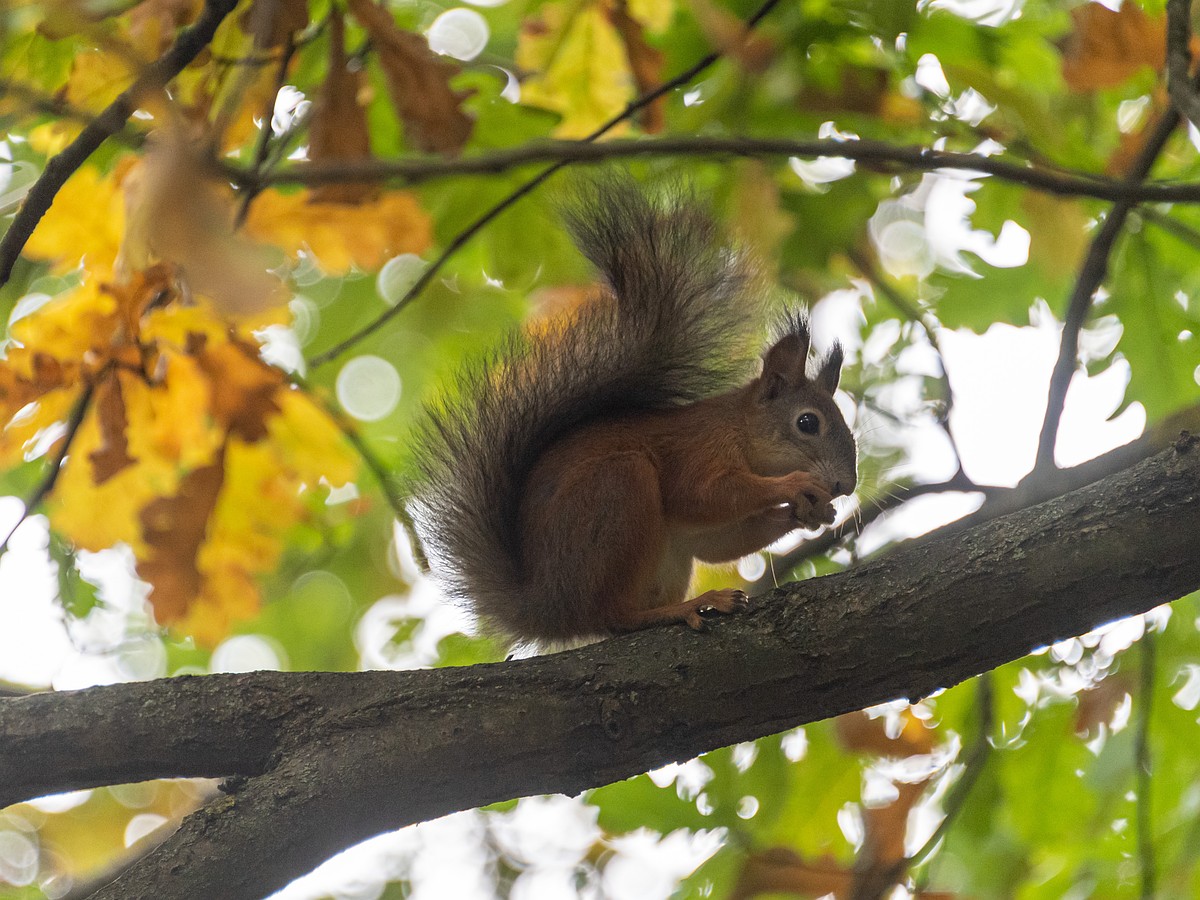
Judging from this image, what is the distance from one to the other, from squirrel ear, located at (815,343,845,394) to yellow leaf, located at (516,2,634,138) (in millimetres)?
998

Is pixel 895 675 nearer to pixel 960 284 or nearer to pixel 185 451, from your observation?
pixel 960 284

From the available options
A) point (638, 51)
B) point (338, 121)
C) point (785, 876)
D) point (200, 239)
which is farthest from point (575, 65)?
point (200, 239)

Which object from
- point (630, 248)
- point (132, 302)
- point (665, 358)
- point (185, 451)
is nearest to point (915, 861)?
point (665, 358)

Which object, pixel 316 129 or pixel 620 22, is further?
pixel 620 22

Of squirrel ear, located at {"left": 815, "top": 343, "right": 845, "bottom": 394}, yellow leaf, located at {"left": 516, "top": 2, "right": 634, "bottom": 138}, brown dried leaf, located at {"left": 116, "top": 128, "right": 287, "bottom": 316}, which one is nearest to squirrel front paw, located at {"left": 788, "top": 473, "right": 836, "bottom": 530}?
squirrel ear, located at {"left": 815, "top": 343, "right": 845, "bottom": 394}

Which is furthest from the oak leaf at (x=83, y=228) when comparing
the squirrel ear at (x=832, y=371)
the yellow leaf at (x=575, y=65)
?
the squirrel ear at (x=832, y=371)

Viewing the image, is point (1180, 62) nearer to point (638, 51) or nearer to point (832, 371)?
point (638, 51)

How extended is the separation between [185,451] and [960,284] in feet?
6.77

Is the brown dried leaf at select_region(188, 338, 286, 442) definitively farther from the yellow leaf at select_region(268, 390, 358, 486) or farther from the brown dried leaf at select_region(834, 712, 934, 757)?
the brown dried leaf at select_region(834, 712, 934, 757)

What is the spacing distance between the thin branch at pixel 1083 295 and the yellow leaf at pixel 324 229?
1.65 meters

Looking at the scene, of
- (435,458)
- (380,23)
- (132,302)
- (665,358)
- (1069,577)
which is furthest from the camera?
(665,358)

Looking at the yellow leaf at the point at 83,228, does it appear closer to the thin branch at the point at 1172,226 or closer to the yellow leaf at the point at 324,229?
the yellow leaf at the point at 324,229

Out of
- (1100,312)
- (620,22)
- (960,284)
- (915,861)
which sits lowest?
→ (915,861)

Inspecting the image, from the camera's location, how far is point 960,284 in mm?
3211
